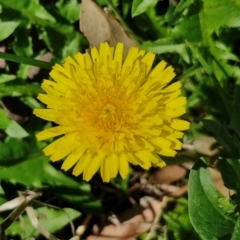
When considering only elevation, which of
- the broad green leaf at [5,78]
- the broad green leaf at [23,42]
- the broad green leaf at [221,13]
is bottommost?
Result: the broad green leaf at [5,78]

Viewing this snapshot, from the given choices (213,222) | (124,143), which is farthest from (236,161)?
(124,143)

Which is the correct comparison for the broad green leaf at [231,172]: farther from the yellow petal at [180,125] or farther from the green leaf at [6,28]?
the green leaf at [6,28]

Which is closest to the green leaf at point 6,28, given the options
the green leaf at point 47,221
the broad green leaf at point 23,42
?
the broad green leaf at point 23,42

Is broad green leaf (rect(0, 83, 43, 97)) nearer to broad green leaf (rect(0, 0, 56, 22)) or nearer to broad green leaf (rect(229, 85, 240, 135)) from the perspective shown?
broad green leaf (rect(0, 0, 56, 22))

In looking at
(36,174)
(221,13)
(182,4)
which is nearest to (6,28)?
(36,174)

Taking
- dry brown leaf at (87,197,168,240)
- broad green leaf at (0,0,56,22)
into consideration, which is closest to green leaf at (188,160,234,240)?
dry brown leaf at (87,197,168,240)

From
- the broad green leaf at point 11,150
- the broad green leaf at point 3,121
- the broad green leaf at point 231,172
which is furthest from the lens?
the broad green leaf at point 11,150
